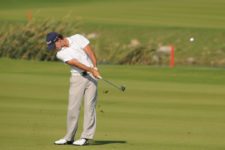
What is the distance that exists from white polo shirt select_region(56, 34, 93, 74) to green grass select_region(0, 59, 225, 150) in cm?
122

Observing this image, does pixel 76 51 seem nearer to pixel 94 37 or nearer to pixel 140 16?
pixel 94 37

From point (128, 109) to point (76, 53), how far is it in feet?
15.6

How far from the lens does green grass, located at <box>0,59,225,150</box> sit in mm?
→ 14898

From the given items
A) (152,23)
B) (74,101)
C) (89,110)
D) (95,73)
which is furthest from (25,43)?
(95,73)

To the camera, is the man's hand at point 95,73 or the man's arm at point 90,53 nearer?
the man's hand at point 95,73

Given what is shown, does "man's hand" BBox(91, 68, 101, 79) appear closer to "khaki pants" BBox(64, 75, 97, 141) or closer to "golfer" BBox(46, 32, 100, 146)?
"golfer" BBox(46, 32, 100, 146)

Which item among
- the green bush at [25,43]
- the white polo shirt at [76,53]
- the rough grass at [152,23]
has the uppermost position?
the rough grass at [152,23]

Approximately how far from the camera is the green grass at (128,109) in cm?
1490

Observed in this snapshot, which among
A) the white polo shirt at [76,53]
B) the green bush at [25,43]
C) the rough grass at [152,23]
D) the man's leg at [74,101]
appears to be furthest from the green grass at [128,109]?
the rough grass at [152,23]

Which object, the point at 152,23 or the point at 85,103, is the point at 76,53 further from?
the point at 152,23

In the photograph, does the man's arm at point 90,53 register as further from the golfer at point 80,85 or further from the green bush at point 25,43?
the green bush at point 25,43

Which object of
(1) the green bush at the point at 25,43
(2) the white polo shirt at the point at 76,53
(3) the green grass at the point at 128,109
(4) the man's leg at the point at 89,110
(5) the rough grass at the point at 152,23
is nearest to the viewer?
(2) the white polo shirt at the point at 76,53

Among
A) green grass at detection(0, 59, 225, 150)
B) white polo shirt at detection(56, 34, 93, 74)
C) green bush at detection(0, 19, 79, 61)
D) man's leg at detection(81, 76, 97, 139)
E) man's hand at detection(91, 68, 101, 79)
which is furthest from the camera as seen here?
green bush at detection(0, 19, 79, 61)


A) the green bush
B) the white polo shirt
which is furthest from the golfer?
the green bush
